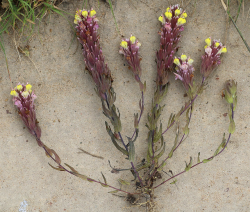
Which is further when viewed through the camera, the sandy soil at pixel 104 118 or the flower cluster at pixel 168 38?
the sandy soil at pixel 104 118

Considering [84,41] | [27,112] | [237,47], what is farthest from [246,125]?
[27,112]

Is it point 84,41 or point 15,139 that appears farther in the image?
point 15,139

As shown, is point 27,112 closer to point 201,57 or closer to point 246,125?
point 201,57

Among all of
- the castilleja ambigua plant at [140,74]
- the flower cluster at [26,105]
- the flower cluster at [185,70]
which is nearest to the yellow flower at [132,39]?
the castilleja ambigua plant at [140,74]

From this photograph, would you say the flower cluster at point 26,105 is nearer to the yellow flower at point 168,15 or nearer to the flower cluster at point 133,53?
the flower cluster at point 133,53

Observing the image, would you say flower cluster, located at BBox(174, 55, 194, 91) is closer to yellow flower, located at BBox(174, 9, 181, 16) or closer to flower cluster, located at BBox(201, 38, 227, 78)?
flower cluster, located at BBox(201, 38, 227, 78)
